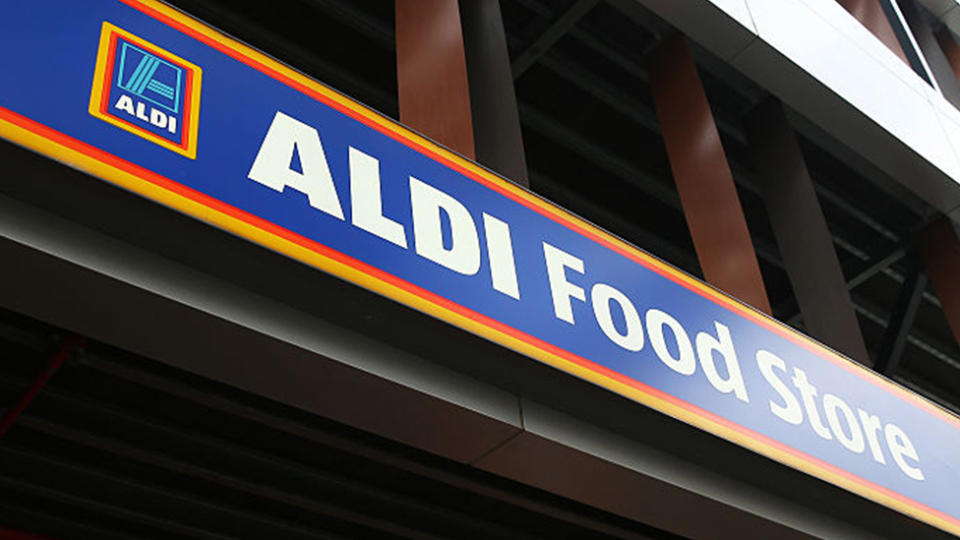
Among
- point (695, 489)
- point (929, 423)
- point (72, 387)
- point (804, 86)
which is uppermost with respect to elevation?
point (804, 86)

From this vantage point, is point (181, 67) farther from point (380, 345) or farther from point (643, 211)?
point (643, 211)

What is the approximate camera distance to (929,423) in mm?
4922

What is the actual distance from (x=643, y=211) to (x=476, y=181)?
395cm

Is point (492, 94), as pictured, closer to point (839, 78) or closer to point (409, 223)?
point (409, 223)

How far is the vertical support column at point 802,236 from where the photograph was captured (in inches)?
225

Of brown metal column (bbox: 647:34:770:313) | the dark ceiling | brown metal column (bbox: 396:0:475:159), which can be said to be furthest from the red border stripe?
the dark ceiling

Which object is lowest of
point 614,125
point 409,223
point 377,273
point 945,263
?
point 377,273

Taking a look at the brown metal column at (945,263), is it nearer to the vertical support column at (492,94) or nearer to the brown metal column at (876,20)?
the brown metal column at (876,20)

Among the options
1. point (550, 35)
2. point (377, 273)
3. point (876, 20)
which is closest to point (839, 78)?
point (550, 35)

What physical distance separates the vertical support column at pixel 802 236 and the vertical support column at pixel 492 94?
2059 mm

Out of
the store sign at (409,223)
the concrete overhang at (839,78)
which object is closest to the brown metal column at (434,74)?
the store sign at (409,223)

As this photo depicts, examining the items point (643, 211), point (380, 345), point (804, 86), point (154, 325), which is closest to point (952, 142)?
point (804, 86)

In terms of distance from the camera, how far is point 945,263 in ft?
23.2

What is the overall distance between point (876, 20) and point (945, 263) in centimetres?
250
